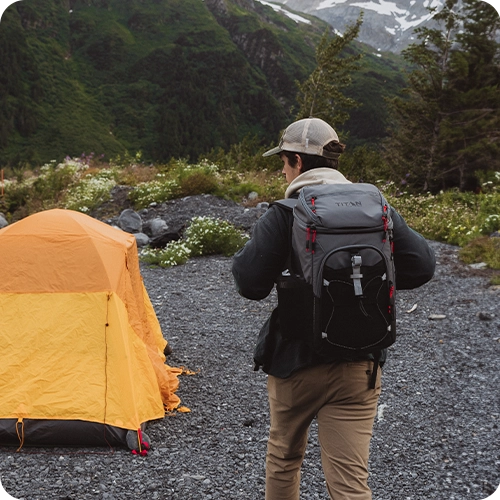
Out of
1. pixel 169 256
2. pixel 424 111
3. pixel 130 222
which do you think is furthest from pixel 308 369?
pixel 424 111

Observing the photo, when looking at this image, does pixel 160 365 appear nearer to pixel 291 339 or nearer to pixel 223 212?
pixel 291 339

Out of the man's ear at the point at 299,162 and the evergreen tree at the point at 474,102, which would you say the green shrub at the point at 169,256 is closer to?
the man's ear at the point at 299,162

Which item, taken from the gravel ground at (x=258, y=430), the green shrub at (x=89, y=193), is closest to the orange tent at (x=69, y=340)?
the gravel ground at (x=258, y=430)

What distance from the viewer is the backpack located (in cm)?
240

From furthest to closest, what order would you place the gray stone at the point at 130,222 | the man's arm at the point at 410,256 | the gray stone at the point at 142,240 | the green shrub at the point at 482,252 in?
1. the gray stone at the point at 130,222
2. the gray stone at the point at 142,240
3. the green shrub at the point at 482,252
4. the man's arm at the point at 410,256

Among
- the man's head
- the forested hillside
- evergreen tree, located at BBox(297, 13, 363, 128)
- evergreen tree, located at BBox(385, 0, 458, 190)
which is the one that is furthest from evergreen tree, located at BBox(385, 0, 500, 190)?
the forested hillside

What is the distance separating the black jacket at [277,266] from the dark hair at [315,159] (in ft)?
0.98

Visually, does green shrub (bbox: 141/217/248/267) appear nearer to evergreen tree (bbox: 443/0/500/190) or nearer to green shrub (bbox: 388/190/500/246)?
green shrub (bbox: 388/190/500/246)

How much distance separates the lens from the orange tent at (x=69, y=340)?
4.62 metres

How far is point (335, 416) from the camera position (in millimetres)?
2555

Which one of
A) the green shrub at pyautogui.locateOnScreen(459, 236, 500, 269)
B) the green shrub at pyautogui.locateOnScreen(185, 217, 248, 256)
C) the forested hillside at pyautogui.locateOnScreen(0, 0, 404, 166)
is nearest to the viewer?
the green shrub at pyautogui.locateOnScreen(459, 236, 500, 269)

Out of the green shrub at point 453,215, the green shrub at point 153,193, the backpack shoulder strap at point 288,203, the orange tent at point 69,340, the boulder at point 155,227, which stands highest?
the backpack shoulder strap at point 288,203

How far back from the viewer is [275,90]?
436 feet

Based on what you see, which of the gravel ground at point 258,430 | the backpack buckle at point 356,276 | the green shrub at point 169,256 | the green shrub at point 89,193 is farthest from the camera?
the green shrub at point 89,193
